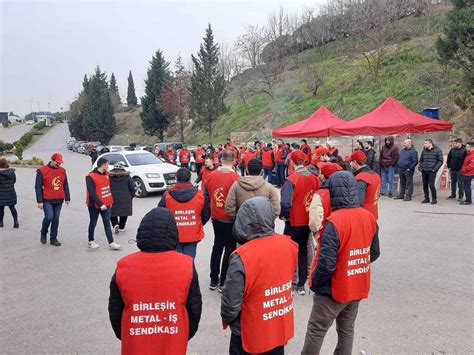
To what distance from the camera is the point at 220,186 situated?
5.28m

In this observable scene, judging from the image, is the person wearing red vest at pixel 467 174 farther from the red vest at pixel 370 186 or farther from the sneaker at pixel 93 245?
the sneaker at pixel 93 245

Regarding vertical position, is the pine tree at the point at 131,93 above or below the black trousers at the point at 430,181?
above

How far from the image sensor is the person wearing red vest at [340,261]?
314 centimetres

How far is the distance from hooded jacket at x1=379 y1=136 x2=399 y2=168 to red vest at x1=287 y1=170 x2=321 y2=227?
8.26 meters

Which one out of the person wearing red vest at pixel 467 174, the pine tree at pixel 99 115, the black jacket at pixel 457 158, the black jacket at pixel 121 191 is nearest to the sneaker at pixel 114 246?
the black jacket at pixel 121 191

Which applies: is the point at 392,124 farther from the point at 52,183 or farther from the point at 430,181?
the point at 52,183

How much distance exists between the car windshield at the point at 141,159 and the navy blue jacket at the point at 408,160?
8317 mm

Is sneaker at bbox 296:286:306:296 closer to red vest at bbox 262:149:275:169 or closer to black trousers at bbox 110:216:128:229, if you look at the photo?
black trousers at bbox 110:216:128:229

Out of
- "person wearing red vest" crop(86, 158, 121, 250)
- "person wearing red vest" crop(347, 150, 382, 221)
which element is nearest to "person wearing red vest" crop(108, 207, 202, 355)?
"person wearing red vest" crop(347, 150, 382, 221)

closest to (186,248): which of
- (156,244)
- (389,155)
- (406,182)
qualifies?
(156,244)

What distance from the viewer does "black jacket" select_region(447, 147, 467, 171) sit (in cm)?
1148

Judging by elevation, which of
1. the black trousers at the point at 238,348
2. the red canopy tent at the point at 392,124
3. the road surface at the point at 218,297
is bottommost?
the road surface at the point at 218,297

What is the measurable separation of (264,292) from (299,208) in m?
2.64

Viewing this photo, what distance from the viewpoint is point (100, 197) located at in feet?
23.8
